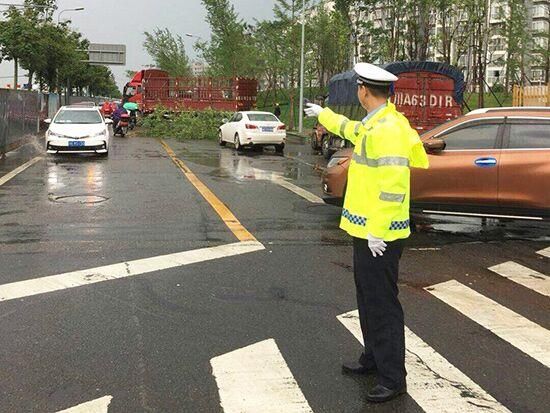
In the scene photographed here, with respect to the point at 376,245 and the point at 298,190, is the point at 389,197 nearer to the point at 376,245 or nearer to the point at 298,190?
the point at 376,245

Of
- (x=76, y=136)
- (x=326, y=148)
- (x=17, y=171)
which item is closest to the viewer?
(x=17, y=171)

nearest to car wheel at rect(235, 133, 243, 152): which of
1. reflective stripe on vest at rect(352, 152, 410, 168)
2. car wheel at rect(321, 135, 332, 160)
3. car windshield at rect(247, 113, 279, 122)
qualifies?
car windshield at rect(247, 113, 279, 122)

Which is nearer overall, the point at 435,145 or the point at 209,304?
the point at 209,304

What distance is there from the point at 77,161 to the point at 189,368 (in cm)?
1459

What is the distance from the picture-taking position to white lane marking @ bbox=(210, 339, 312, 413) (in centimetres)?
354

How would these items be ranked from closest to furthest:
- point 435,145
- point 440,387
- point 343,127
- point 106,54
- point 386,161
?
point 386,161
point 440,387
point 343,127
point 435,145
point 106,54

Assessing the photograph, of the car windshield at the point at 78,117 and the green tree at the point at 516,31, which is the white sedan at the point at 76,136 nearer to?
the car windshield at the point at 78,117

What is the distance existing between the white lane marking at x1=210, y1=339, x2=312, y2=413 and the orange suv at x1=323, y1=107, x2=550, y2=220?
4486mm

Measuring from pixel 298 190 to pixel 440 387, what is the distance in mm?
8834

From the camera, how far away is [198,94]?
109ft

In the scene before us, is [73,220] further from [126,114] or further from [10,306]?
[126,114]

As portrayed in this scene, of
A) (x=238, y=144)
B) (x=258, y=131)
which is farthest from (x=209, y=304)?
(x=238, y=144)

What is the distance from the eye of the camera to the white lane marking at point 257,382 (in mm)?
3543

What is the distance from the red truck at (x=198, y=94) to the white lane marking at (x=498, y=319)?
91.0ft
